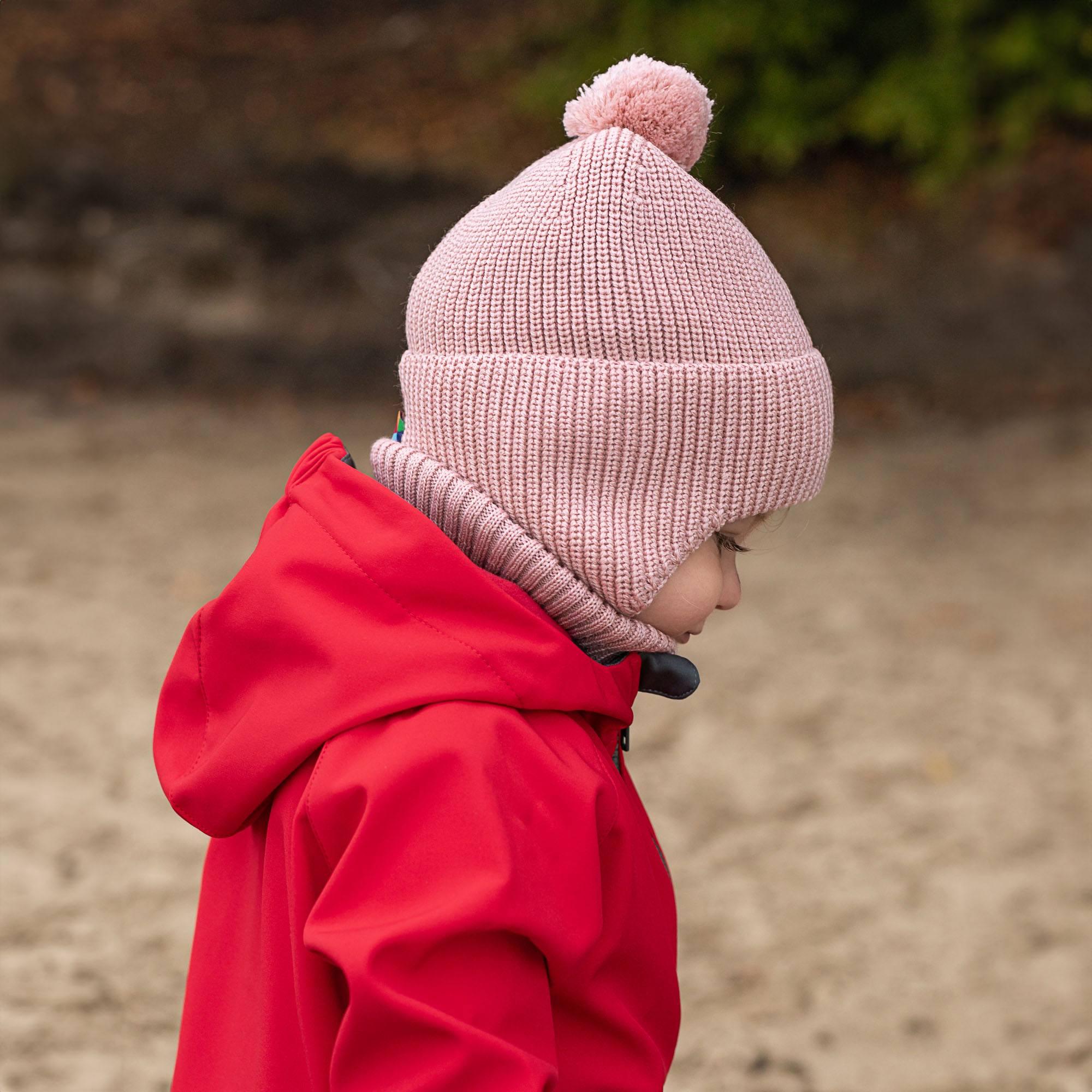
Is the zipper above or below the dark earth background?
above

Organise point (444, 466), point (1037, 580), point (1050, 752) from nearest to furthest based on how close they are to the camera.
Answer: point (444, 466), point (1050, 752), point (1037, 580)

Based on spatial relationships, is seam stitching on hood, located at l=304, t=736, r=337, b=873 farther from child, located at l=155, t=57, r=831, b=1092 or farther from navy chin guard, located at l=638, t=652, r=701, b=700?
navy chin guard, located at l=638, t=652, r=701, b=700

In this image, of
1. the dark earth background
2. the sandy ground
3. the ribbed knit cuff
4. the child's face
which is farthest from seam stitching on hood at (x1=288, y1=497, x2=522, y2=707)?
the sandy ground

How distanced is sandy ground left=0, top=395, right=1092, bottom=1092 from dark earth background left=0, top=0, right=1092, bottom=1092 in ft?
0.04

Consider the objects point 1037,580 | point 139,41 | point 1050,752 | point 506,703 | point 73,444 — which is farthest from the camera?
point 139,41

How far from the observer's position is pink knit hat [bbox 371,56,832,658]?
1.34 m

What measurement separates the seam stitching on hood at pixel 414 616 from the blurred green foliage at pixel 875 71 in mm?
6286

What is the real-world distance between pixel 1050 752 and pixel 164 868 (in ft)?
8.86

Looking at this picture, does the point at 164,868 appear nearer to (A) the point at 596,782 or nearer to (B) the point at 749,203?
(A) the point at 596,782

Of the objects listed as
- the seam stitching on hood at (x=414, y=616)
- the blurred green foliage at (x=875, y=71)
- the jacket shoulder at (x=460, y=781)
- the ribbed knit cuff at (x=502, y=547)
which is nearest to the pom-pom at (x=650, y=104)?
the ribbed knit cuff at (x=502, y=547)

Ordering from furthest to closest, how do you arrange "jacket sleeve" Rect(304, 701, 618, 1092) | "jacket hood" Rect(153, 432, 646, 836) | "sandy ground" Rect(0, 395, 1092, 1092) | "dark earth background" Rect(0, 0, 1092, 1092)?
"dark earth background" Rect(0, 0, 1092, 1092)
"sandy ground" Rect(0, 395, 1092, 1092)
"jacket hood" Rect(153, 432, 646, 836)
"jacket sleeve" Rect(304, 701, 618, 1092)

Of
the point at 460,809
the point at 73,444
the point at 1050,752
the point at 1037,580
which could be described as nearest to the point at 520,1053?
the point at 460,809

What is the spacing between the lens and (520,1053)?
3.80 feet

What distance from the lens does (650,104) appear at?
1441mm
